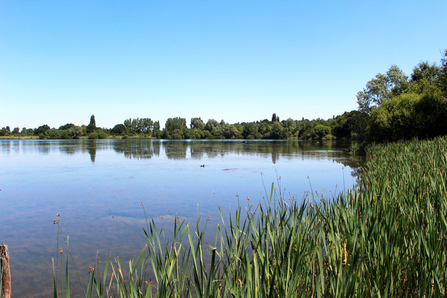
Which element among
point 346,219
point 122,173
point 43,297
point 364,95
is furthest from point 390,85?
point 43,297

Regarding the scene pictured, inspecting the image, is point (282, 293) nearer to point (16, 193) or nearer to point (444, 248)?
point (444, 248)

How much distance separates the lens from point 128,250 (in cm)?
423

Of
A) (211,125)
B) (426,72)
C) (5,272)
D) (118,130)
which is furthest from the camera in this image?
(118,130)

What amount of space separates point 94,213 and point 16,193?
3.85 meters

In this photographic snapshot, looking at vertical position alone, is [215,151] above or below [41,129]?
below

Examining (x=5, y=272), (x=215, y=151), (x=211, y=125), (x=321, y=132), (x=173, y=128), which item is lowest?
(x=215, y=151)

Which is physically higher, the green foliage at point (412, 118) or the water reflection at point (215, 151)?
the green foliage at point (412, 118)

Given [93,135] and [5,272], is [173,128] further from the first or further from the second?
[5,272]

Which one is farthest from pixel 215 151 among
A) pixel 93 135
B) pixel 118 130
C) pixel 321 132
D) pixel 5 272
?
pixel 118 130

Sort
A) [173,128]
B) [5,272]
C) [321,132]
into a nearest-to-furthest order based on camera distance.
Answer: [5,272] < [321,132] < [173,128]

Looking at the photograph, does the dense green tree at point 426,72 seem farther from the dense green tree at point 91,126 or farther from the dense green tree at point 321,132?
the dense green tree at point 91,126

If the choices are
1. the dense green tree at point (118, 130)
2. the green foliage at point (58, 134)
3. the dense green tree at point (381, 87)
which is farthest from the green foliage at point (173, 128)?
the dense green tree at point (381, 87)

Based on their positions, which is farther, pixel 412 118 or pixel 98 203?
pixel 412 118

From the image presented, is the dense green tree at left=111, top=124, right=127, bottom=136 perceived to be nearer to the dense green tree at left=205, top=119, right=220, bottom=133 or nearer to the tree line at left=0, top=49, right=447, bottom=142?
the tree line at left=0, top=49, right=447, bottom=142
